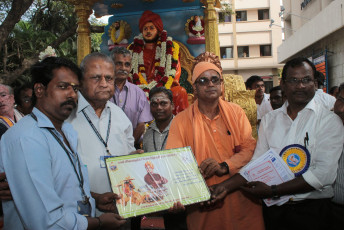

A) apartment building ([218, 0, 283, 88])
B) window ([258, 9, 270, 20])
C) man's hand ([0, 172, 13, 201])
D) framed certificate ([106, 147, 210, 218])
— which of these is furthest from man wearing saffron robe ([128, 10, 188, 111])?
window ([258, 9, 270, 20])

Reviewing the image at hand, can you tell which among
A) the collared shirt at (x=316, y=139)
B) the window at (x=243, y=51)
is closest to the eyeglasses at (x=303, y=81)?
the collared shirt at (x=316, y=139)

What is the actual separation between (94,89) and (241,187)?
1.54m

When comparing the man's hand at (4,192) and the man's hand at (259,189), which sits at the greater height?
the man's hand at (4,192)

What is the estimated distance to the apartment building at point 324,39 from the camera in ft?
42.2

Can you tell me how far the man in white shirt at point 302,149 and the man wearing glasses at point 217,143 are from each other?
13 cm

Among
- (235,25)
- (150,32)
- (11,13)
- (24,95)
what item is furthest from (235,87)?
(235,25)

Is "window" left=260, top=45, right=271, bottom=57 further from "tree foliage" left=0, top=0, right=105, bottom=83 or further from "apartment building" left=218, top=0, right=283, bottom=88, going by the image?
"tree foliage" left=0, top=0, right=105, bottom=83

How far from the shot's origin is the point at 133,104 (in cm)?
420

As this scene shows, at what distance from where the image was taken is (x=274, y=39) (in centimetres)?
3095

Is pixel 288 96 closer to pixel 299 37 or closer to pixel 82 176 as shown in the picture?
pixel 82 176

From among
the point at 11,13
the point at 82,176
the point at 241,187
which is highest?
the point at 11,13

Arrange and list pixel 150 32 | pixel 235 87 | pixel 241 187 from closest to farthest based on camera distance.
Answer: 1. pixel 241 187
2. pixel 235 87
3. pixel 150 32

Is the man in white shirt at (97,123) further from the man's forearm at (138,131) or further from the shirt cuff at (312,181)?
the shirt cuff at (312,181)

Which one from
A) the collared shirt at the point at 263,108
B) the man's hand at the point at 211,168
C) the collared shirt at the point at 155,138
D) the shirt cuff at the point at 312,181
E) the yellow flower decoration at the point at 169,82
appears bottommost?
the shirt cuff at the point at 312,181
